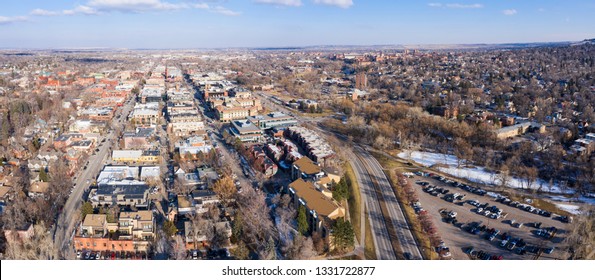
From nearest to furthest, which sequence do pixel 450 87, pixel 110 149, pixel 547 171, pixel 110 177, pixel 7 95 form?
pixel 110 177, pixel 547 171, pixel 110 149, pixel 7 95, pixel 450 87

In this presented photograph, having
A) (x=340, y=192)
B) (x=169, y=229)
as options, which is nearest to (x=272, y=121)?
(x=340, y=192)

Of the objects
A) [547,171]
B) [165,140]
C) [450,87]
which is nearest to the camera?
[547,171]

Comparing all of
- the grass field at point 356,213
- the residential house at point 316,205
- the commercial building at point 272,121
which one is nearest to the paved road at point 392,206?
the grass field at point 356,213

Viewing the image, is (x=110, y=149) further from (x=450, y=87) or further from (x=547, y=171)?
(x=450, y=87)

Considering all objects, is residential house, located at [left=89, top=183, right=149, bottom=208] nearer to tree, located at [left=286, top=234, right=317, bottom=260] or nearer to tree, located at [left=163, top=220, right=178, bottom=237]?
tree, located at [left=163, top=220, right=178, bottom=237]

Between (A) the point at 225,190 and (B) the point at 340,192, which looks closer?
(B) the point at 340,192

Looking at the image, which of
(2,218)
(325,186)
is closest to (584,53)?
(325,186)

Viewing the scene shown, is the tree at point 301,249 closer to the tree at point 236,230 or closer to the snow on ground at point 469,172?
the tree at point 236,230

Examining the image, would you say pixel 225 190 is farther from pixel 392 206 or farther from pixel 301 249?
pixel 392 206
